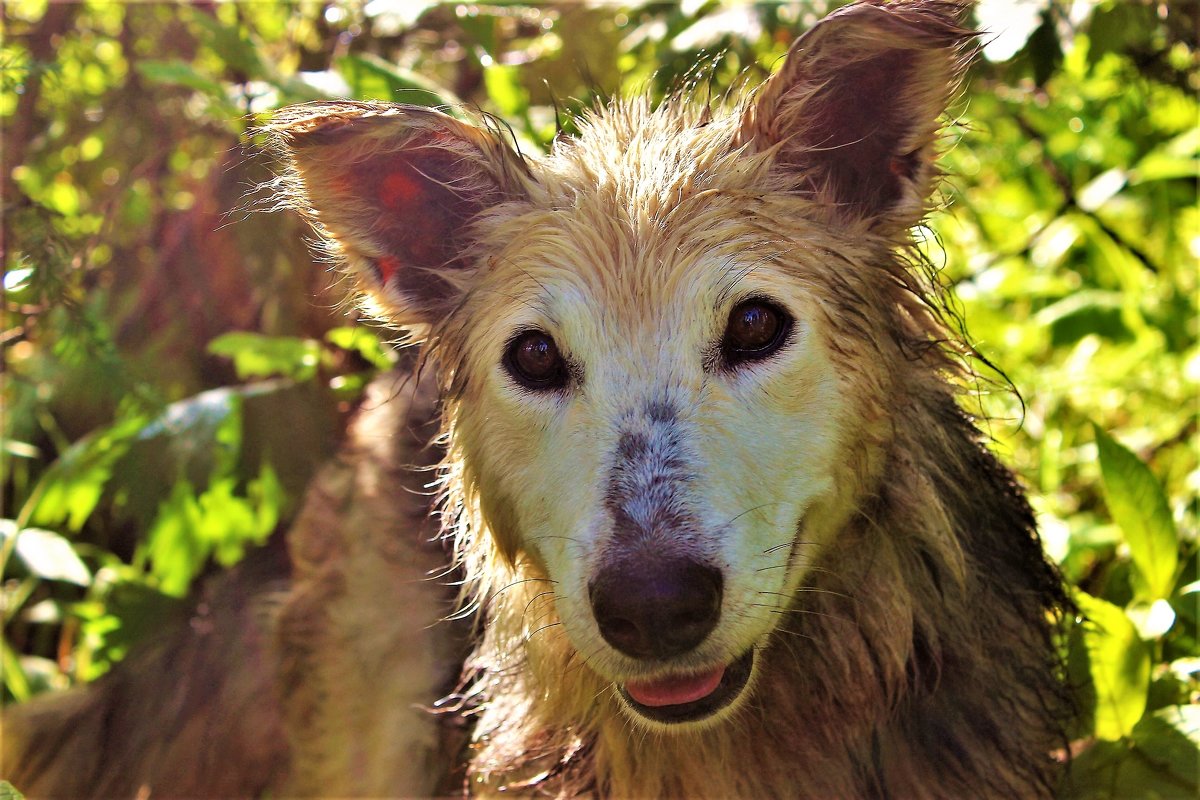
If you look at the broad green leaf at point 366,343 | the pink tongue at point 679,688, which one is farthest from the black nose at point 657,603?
the broad green leaf at point 366,343

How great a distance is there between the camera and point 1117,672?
8.89 ft

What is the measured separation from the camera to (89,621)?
14.1 feet

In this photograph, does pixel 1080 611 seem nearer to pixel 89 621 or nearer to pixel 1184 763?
pixel 1184 763

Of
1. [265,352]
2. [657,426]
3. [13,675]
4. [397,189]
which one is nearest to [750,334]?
[657,426]

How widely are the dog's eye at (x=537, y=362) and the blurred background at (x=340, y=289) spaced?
35.2 inches

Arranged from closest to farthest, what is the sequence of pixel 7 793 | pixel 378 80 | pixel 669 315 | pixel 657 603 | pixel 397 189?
pixel 657 603
pixel 7 793
pixel 669 315
pixel 397 189
pixel 378 80

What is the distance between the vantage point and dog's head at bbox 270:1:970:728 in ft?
6.93

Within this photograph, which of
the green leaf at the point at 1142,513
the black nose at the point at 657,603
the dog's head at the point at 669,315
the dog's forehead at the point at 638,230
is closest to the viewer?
the black nose at the point at 657,603

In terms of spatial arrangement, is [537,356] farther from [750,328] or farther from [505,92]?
[505,92]

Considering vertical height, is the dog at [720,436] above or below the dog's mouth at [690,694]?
above

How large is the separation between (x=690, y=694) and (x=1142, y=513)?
150 cm

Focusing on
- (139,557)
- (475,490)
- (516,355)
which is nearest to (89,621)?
(139,557)

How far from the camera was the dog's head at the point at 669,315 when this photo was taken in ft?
6.93

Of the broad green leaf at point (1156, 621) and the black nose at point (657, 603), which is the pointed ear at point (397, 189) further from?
the broad green leaf at point (1156, 621)
